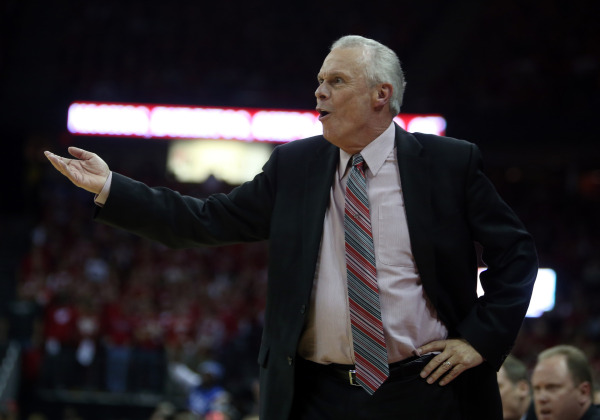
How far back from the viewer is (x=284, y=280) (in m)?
2.56

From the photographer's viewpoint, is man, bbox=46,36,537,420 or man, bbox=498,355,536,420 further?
man, bbox=498,355,536,420

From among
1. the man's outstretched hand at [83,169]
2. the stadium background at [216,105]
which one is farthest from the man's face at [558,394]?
the stadium background at [216,105]

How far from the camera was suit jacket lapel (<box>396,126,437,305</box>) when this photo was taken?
98.0 inches

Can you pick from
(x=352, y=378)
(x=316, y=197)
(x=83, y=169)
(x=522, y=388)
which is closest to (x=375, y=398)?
(x=352, y=378)

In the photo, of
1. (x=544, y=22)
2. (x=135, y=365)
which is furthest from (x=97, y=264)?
(x=544, y=22)

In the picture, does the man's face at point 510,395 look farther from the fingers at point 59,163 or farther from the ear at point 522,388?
the fingers at point 59,163

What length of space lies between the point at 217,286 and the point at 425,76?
7.03 meters

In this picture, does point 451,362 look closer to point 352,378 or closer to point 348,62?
point 352,378

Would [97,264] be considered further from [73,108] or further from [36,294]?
[73,108]

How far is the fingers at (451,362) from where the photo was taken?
2.44m

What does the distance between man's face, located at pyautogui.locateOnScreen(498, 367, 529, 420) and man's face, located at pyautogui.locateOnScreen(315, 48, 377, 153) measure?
6.59 ft

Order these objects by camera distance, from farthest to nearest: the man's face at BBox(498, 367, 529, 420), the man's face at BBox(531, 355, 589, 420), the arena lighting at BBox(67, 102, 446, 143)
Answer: the arena lighting at BBox(67, 102, 446, 143), the man's face at BBox(498, 367, 529, 420), the man's face at BBox(531, 355, 589, 420)

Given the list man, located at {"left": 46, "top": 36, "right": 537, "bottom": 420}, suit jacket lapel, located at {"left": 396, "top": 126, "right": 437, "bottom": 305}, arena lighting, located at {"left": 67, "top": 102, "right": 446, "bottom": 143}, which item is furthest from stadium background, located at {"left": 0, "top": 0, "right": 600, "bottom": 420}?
suit jacket lapel, located at {"left": 396, "top": 126, "right": 437, "bottom": 305}

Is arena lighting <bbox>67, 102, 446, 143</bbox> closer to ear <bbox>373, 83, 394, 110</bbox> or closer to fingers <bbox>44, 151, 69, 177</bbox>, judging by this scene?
ear <bbox>373, 83, 394, 110</bbox>
